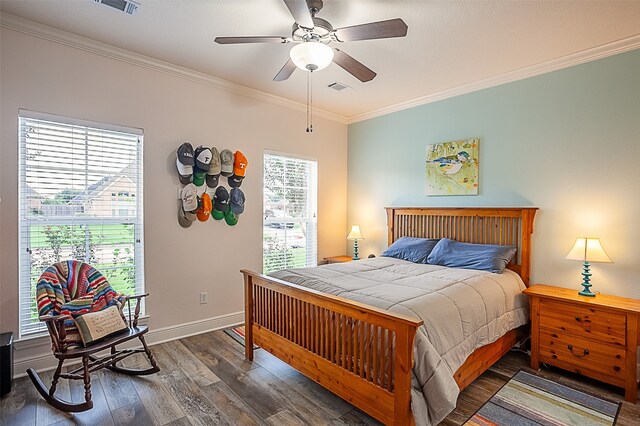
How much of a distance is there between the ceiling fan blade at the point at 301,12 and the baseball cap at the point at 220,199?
→ 2.04m

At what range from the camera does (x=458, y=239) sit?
383 centimetres

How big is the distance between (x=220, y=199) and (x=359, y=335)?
→ 2.22 metres

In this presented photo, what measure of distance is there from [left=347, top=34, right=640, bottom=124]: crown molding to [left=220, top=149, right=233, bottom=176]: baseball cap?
2.21m

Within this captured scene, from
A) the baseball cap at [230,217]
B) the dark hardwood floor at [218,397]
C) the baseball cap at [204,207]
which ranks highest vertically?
the baseball cap at [204,207]

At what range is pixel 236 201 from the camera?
3.76m

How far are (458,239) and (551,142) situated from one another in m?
1.31

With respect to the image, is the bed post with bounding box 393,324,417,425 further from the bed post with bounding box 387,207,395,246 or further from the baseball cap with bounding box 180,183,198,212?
the bed post with bounding box 387,207,395,246

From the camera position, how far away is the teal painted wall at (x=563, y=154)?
111 inches

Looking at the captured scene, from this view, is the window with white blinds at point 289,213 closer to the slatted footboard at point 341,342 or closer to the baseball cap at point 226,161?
the baseball cap at point 226,161

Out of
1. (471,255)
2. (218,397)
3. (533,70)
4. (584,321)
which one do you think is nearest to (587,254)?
(584,321)

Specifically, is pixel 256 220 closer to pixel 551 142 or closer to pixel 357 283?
pixel 357 283

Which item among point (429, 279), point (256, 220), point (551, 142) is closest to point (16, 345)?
point (256, 220)

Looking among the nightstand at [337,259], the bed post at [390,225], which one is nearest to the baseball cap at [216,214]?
the nightstand at [337,259]

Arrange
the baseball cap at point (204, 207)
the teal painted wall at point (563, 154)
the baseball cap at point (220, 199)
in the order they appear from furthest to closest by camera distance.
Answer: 1. the baseball cap at point (220, 199)
2. the baseball cap at point (204, 207)
3. the teal painted wall at point (563, 154)
